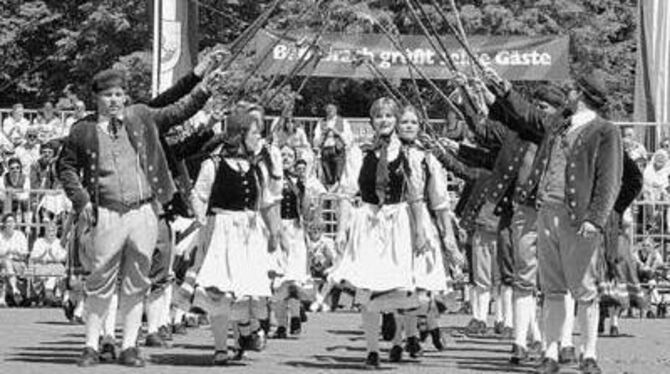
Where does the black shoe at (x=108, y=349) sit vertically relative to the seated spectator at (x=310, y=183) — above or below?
below

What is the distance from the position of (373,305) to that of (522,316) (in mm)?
1680

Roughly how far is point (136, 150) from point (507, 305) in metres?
5.56

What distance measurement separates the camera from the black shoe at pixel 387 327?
18.0m

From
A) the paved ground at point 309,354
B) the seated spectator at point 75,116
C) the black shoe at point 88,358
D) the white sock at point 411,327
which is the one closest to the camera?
Result: the black shoe at point 88,358

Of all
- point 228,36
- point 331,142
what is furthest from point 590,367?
point 228,36

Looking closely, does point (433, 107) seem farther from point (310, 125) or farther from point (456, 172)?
point (456, 172)

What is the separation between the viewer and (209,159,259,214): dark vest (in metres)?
15.7

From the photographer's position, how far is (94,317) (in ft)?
48.8

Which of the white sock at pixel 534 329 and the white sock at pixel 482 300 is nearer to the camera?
the white sock at pixel 534 329

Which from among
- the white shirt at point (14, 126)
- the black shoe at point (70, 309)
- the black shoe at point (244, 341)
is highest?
the white shirt at point (14, 126)

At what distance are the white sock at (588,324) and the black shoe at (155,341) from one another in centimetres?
455

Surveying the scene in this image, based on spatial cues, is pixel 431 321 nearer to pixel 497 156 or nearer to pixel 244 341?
pixel 497 156

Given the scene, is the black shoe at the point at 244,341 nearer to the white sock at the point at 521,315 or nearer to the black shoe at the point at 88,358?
the black shoe at the point at 88,358

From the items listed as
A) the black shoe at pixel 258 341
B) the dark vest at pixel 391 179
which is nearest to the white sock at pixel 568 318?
the dark vest at pixel 391 179
